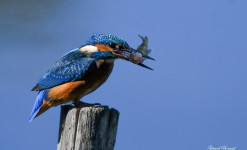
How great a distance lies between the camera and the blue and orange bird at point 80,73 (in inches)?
134

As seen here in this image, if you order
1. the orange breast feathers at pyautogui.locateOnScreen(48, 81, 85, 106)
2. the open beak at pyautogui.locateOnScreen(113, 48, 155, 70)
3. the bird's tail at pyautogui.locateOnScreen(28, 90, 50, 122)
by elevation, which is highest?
the open beak at pyautogui.locateOnScreen(113, 48, 155, 70)

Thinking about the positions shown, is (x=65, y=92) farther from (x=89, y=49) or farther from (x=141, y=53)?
(x=141, y=53)

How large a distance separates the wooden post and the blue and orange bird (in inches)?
26.9

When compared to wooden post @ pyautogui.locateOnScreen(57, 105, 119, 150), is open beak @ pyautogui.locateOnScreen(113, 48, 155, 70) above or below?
above

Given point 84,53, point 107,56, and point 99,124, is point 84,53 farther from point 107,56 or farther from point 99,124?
point 99,124

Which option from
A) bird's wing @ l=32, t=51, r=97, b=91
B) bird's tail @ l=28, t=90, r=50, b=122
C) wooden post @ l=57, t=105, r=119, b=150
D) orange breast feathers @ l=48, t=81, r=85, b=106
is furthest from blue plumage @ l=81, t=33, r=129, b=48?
wooden post @ l=57, t=105, r=119, b=150

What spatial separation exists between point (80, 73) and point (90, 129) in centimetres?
89

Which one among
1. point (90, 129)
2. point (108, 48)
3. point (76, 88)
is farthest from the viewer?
point (108, 48)

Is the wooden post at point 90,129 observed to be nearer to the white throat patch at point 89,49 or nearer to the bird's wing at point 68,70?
the bird's wing at point 68,70

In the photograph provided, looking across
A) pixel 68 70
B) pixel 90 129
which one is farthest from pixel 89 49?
pixel 90 129

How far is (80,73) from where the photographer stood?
3.41m

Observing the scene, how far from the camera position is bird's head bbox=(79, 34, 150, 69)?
3.47 meters

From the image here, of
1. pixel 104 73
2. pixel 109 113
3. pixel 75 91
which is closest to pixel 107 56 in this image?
pixel 104 73

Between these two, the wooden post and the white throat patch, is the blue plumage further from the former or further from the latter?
the wooden post
